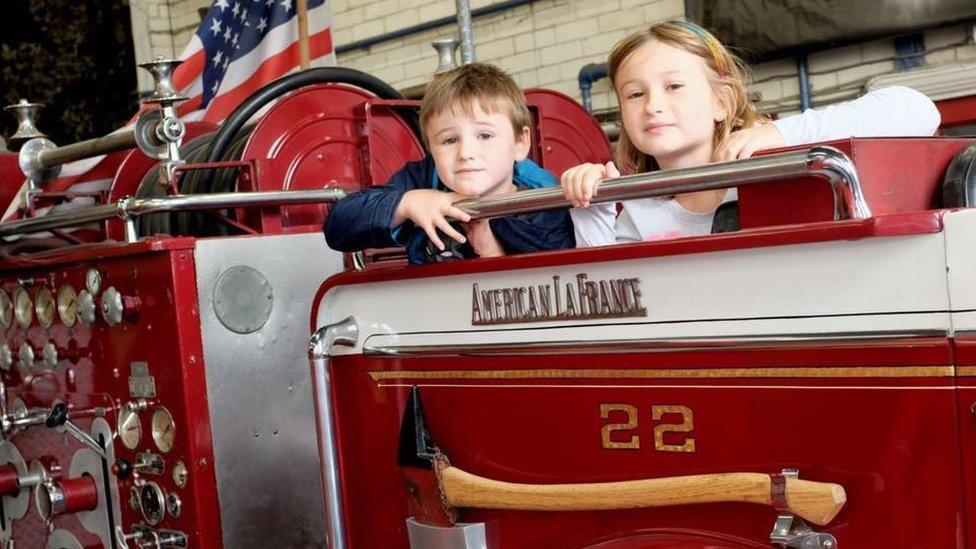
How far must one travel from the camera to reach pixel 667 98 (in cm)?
226

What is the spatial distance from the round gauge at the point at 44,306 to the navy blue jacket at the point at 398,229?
45.2 inches

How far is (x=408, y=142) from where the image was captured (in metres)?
3.64

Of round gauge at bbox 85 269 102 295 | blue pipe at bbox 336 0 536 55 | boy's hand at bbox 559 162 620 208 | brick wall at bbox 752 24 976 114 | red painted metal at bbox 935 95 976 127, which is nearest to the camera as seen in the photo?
boy's hand at bbox 559 162 620 208

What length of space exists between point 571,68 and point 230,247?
3758mm

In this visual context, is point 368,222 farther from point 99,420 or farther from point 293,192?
point 99,420

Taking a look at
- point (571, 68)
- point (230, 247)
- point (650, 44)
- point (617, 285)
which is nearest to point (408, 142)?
point (230, 247)

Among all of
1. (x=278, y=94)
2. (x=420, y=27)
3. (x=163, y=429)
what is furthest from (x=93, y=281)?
(x=420, y=27)

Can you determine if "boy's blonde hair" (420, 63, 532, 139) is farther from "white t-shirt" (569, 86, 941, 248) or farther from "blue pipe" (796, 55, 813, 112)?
"blue pipe" (796, 55, 813, 112)

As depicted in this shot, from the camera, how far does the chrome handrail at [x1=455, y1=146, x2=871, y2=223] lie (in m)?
1.62

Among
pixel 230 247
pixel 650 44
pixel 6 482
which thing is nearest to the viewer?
pixel 650 44

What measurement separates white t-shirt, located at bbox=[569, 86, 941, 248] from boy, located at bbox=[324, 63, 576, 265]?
121 mm

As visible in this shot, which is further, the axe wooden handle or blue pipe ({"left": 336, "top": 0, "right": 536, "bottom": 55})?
blue pipe ({"left": 336, "top": 0, "right": 536, "bottom": 55})

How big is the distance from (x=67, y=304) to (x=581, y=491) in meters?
1.83

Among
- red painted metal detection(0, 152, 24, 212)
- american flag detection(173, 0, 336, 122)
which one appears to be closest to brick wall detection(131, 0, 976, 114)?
american flag detection(173, 0, 336, 122)
